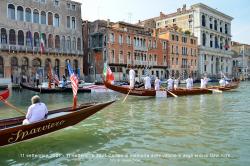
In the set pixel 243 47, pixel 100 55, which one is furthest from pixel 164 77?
pixel 243 47

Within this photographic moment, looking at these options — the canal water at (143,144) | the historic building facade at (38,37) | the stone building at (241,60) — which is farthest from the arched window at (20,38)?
the stone building at (241,60)

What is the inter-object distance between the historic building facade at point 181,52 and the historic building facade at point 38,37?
14499mm

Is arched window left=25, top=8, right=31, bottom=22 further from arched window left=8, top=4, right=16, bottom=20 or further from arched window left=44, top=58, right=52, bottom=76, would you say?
arched window left=44, top=58, right=52, bottom=76

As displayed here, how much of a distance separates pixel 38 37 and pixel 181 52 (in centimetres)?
2294

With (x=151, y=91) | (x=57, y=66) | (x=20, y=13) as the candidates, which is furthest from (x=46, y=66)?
(x=151, y=91)

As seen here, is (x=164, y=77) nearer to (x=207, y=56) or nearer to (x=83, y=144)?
(x=207, y=56)

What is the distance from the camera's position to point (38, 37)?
1220 inches

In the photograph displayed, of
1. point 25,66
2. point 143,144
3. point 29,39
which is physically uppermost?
point 29,39

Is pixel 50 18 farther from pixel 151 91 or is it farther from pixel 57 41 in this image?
pixel 151 91

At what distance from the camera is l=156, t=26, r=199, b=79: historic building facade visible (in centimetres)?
4488

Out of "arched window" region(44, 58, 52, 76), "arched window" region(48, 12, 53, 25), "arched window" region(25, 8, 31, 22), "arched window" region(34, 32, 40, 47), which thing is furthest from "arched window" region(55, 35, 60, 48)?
"arched window" region(25, 8, 31, 22)

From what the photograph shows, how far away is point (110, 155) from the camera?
597cm

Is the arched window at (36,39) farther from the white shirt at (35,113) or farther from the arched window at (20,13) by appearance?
the white shirt at (35,113)

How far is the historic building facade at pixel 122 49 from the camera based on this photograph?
35.8 meters
